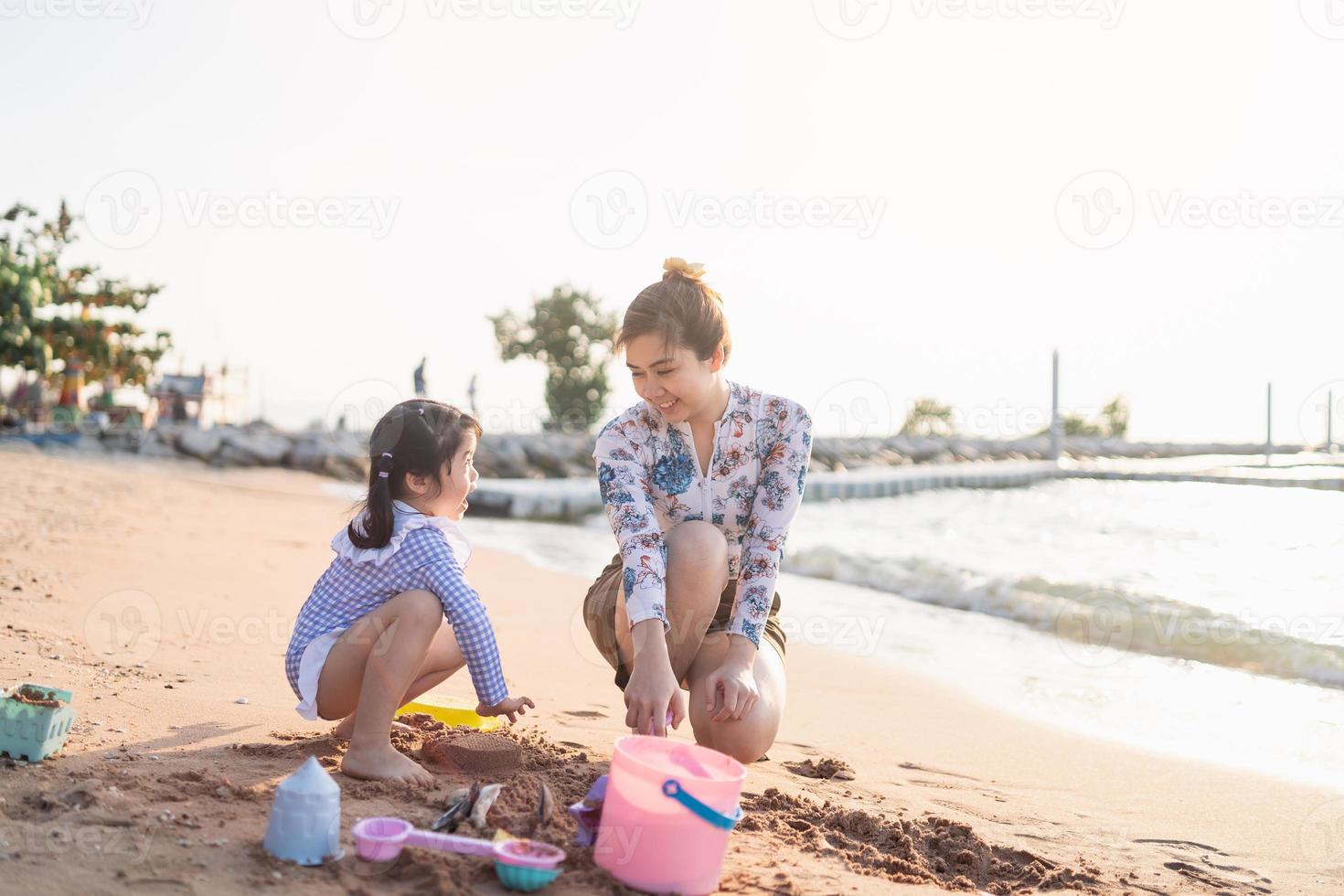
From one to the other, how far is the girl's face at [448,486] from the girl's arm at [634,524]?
12.2 inches

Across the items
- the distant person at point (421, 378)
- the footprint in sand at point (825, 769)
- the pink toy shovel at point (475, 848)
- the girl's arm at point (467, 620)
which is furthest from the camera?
the distant person at point (421, 378)

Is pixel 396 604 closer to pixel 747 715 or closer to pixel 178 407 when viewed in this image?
pixel 747 715

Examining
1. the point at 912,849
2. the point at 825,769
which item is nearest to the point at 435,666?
the point at 825,769

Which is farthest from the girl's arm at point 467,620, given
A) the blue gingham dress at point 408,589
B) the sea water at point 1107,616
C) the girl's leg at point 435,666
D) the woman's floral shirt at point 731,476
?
the sea water at point 1107,616

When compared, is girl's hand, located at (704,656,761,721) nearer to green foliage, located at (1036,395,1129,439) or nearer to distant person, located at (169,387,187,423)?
distant person, located at (169,387,187,423)

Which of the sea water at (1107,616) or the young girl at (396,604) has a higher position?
the young girl at (396,604)

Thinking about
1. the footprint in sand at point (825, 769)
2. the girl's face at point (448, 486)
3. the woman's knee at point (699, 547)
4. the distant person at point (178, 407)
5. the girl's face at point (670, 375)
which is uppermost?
the distant person at point (178, 407)

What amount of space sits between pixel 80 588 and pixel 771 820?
315 centimetres

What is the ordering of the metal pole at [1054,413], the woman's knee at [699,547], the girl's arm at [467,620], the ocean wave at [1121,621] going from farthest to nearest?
the metal pole at [1054,413]
the ocean wave at [1121,621]
the woman's knee at [699,547]
the girl's arm at [467,620]

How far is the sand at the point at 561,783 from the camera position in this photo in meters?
1.69

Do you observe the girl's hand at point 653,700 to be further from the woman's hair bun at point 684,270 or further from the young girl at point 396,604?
the woman's hair bun at point 684,270

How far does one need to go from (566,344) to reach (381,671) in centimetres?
2410

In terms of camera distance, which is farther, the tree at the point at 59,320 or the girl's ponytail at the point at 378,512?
the tree at the point at 59,320

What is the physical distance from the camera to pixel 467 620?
2256 mm
